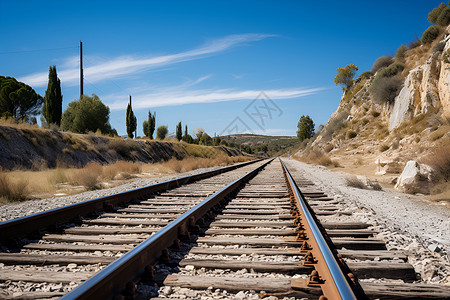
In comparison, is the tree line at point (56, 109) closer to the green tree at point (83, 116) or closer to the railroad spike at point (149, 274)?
the green tree at point (83, 116)

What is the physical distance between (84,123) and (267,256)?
3675cm

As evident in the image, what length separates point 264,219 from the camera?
16.5ft

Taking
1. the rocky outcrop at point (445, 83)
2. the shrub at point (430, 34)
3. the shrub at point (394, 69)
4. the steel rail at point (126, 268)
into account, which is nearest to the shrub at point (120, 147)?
the rocky outcrop at point (445, 83)

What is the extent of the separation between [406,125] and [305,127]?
80773 mm

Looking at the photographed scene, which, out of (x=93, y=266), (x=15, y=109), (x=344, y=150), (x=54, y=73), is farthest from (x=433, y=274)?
(x=15, y=109)

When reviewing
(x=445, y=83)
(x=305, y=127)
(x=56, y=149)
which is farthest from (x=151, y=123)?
(x=305, y=127)

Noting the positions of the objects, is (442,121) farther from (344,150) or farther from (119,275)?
(119,275)

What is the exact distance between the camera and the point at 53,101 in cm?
3116

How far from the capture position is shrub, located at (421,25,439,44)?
3008 centimetres

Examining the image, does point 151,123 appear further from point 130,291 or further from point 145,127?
point 130,291

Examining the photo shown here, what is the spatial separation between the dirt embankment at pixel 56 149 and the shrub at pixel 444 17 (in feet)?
99.2

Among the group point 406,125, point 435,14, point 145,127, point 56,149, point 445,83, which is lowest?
point 56,149

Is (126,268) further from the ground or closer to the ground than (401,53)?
closer to the ground

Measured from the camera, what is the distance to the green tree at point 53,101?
30811 millimetres
